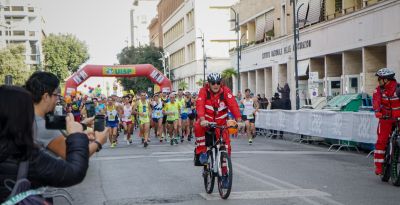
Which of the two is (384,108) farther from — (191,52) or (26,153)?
(191,52)

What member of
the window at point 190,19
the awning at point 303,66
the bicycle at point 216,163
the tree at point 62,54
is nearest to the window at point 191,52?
the window at point 190,19

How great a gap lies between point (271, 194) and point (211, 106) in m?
1.61

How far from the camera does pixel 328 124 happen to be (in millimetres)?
18938

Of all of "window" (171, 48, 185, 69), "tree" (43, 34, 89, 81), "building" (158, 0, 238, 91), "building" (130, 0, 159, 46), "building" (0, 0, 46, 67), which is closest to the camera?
"building" (158, 0, 238, 91)

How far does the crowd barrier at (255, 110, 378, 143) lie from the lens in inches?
644

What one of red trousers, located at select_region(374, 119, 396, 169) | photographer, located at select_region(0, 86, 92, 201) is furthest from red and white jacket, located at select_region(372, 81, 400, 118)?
photographer, located at select_region(0, 86, 92, 201)

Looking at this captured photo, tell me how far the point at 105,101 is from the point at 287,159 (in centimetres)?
1059

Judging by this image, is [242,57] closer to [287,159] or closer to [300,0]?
[300,0]

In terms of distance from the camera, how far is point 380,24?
28.0m

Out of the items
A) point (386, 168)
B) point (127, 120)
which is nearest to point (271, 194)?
point (386, 168)

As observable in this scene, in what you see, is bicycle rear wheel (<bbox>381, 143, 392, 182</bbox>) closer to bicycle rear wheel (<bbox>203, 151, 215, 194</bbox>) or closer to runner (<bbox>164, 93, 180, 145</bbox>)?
bicycle rear wheel (<bbox>203, 151, 215, 194</bbox>)

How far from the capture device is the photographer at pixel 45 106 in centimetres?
384

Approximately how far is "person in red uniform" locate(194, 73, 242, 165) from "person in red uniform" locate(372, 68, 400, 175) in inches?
96.3

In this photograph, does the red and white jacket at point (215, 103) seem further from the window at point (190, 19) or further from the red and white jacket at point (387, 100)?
the window at point (190, 19)
